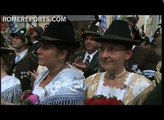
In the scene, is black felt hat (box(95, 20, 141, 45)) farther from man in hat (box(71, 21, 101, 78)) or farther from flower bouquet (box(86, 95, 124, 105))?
flower bouquet (box(86, 95, 124, 105))

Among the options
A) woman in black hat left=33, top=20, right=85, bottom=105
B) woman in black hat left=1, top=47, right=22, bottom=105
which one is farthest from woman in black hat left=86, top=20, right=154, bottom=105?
woman in black hat left=1, top=47, right=22, bottom=105

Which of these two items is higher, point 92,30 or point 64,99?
point 92,30

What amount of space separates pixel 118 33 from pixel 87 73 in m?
0.38

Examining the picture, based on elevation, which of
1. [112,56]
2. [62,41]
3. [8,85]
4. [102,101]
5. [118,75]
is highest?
[62,41]

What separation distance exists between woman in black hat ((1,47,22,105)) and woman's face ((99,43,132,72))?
2.16 ft

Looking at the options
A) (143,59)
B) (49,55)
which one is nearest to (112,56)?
(143,59)

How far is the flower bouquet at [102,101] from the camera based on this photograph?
2.72 meters

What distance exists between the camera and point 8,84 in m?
2.68

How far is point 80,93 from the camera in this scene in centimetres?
267

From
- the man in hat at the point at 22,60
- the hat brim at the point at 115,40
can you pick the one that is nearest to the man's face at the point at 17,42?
the man in hat at the point at 22,60

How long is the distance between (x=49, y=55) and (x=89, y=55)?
30 centimetres

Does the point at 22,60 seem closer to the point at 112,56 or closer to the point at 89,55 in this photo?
the point at 89,55

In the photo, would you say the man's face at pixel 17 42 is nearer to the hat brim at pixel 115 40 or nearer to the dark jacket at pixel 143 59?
the hat brim at pixel 115 40
